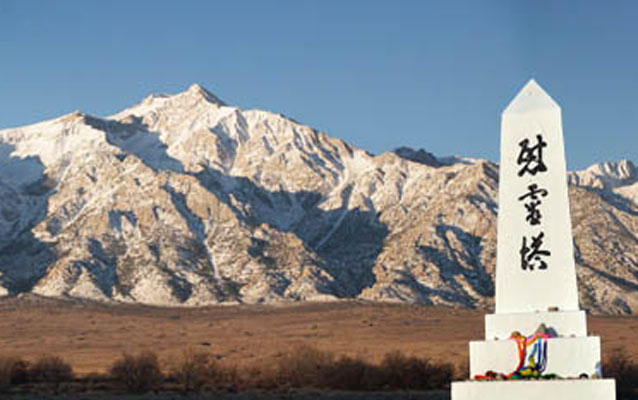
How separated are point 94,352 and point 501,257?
13051 centimetres

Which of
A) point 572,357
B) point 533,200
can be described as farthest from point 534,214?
point 572,357

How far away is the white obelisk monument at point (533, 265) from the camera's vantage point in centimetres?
3056

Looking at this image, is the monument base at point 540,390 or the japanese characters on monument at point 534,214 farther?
the japanese characters on monument at point 534,214

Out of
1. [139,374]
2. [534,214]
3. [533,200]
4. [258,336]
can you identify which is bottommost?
[534,214]

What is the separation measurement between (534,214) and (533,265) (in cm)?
143

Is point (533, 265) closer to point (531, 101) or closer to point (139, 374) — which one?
point (531, 101)

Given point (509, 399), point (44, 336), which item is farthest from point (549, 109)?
point (44, 336)

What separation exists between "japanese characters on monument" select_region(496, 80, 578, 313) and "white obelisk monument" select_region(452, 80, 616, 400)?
27mm

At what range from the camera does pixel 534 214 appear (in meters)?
31.8

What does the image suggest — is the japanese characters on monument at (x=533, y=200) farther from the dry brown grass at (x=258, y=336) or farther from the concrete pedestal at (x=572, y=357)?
the dry brown grass at (x=258, y=336)

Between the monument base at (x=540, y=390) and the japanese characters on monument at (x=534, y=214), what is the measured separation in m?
2.30

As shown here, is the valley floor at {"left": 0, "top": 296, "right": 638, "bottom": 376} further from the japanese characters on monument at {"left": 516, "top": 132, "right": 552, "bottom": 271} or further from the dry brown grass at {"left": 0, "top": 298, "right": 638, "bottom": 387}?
the japanese characters on monument at {"left": 516, "top": 132, "right": 552, "bottom": 271}

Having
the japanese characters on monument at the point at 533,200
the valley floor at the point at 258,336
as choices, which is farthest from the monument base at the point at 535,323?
the valley floor at the point at 258,336

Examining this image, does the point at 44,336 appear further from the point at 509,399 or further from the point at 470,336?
the point at 509,399
